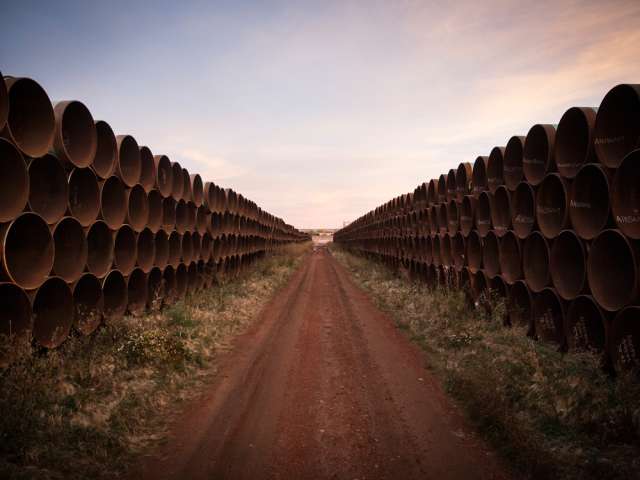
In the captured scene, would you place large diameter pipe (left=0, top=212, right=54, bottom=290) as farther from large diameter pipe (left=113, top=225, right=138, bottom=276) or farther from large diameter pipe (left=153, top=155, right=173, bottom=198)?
large diameter pipe (left=153, top=155, right=173, bottom=198)

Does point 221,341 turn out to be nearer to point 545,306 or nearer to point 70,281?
point 70,281

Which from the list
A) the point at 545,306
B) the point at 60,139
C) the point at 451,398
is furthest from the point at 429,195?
the point at 60,139

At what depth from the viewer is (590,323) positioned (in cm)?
603

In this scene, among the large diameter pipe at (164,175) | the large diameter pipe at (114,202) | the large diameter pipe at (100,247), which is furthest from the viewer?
the large diameter pipe at (164,175)

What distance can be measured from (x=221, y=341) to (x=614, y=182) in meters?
6.52

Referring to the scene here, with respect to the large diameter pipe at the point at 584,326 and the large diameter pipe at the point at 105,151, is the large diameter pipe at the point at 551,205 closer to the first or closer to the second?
the large diameter pipe at the point at 584,326

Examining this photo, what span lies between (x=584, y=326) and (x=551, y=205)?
6.50 ft

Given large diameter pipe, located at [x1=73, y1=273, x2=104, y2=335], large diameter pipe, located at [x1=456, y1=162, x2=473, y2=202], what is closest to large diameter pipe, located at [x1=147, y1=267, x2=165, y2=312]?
large diameter pipe, located at [x1=73, y1=273, x2=104, y2=335]

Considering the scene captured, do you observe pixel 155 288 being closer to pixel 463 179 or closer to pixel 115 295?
pixel 115 295

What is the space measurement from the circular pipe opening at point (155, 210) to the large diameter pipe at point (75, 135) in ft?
8.81

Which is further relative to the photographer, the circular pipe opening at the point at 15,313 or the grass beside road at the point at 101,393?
the circular pipe opening at the point at 15,313

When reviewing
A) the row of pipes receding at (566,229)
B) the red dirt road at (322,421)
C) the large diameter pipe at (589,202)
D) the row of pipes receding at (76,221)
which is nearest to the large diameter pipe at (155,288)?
the row of pipes receding at (76,221)

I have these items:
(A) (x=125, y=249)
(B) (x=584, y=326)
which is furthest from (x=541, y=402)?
(A) (x=125, y=249)

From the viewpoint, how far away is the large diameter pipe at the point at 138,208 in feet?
28.5
